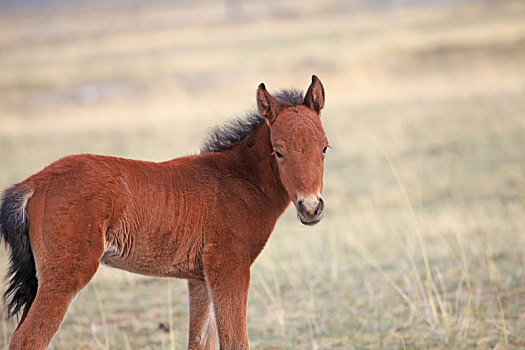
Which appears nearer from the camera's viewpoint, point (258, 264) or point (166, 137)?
point (258, 264)

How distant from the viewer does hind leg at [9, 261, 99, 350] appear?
372 centimetres

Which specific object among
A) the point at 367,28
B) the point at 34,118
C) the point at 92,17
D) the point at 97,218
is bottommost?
the point at 97,218

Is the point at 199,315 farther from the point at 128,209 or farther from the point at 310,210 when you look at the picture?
the point at 310,210

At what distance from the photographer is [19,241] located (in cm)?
399

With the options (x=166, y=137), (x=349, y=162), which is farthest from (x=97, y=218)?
(x=166, y=137)

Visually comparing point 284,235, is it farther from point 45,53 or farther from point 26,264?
point 45,53

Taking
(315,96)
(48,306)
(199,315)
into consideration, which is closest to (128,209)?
(48,306)

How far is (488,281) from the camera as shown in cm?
726

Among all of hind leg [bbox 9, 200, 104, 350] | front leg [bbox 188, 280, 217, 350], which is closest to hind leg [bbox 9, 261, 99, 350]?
hind leg [bbox 9, 200, 104, 350]

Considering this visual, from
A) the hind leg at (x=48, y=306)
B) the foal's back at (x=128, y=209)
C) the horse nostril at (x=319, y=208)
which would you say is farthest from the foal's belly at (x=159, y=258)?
the horse nostril at (x=319, y=208)

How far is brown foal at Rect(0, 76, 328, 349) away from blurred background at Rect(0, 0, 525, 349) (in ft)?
5.04

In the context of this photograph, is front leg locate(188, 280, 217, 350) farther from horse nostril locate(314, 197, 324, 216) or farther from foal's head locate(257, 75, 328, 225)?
horse nostril locate(314, 197, 324, 216)

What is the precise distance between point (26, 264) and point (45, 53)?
44.0 meters

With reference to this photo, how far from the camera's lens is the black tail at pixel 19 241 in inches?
156
